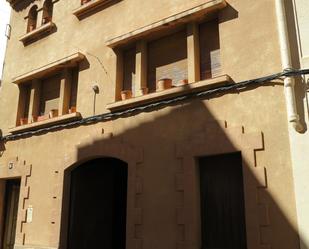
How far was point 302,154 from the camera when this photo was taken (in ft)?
19.2

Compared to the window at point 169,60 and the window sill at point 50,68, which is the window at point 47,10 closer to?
the window sill at point 50,68

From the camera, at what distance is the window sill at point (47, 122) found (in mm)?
9266

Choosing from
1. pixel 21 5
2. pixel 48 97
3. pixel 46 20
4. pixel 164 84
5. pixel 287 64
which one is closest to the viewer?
pixel 287 64

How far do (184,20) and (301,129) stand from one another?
3310 mm

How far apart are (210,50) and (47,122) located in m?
4.60

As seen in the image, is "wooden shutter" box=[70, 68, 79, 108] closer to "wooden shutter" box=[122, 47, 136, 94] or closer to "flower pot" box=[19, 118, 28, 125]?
"wooden shutter" box=[122, 47, 136, 94]

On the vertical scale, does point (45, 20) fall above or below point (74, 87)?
above

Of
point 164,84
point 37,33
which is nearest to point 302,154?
point 164,84

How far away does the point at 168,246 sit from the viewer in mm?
6938

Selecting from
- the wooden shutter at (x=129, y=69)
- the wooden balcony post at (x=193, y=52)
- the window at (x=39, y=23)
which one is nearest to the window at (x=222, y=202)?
the wooden balcony post at (x=193, y=52)

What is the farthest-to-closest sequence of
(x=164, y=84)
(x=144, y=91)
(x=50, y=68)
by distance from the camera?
(x=50, y=68) < (x=144, y=91) < (x=164, y=84)

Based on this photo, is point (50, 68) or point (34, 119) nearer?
point (50, 68)

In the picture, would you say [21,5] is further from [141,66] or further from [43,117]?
[141,66]

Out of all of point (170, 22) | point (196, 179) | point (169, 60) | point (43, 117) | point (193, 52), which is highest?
point (170, 22)
